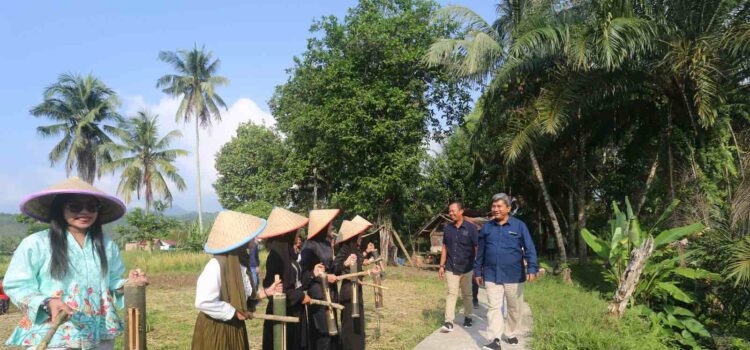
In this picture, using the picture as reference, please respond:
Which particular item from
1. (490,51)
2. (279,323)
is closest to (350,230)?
(279,323)

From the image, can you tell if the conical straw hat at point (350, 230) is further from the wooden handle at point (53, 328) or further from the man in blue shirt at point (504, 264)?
the wooden handle at point (53, 328)

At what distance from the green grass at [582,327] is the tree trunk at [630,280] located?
0.15 m

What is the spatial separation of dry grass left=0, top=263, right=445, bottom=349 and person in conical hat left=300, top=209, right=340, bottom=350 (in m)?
2.04

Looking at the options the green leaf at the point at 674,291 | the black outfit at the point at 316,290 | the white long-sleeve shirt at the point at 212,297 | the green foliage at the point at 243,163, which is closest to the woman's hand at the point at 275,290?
the white long-sleeve shirt at the point at 212,297

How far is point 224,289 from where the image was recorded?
126 inches

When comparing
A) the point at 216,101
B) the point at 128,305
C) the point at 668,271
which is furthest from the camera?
the point at 216,101

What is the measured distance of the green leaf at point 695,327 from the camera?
26.0 feet

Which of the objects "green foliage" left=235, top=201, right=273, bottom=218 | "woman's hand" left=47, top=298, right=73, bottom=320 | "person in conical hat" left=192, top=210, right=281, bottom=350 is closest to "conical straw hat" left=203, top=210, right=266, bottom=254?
"person in conical hat" left=192, top=210, right=281, bottom=350

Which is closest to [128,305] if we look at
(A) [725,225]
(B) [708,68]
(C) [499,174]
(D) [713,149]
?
(A) [725,225]

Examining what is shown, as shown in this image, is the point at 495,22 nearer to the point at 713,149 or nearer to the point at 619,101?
the point at 619,101

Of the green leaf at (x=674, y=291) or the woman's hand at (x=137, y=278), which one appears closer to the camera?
the woman's hand at (x=137, y=278)

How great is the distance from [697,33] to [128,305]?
38.5 ft

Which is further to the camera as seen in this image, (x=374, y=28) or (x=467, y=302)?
(x=374, y=28)

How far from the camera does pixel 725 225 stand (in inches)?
Result: 364
